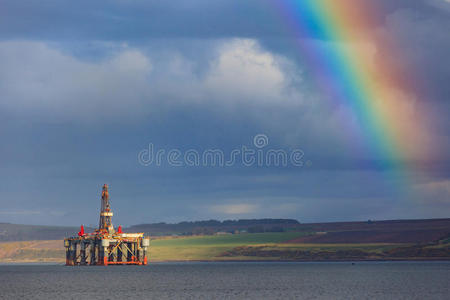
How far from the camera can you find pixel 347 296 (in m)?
133

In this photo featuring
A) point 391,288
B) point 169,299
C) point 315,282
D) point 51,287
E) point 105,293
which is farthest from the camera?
point 315,282

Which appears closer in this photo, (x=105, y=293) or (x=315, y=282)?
(x=105, y=293)

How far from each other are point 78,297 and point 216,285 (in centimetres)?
4059

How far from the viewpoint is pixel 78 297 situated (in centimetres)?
13625

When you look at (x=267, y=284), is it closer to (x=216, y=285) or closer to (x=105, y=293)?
(x=216, y=285)

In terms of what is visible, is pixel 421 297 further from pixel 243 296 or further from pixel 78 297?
pixel 78 297

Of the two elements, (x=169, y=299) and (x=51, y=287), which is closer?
(x=169, y=299)

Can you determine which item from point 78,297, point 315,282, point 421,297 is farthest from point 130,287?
point 421,297

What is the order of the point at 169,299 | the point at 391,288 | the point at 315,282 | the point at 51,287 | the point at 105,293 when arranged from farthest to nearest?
1. the point at 315,282
2. the point at 51,287
3. the point at 391,288
4. the point at 105,293
5. the point at 169,299

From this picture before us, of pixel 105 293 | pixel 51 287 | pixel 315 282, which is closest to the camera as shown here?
pixel 105 293

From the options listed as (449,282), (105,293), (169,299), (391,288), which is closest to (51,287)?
(105,293)

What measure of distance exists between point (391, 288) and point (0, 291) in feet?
245

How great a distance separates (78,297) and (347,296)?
4482 centimetres

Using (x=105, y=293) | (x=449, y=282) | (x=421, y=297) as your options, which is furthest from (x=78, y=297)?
(x=449, y=282)
